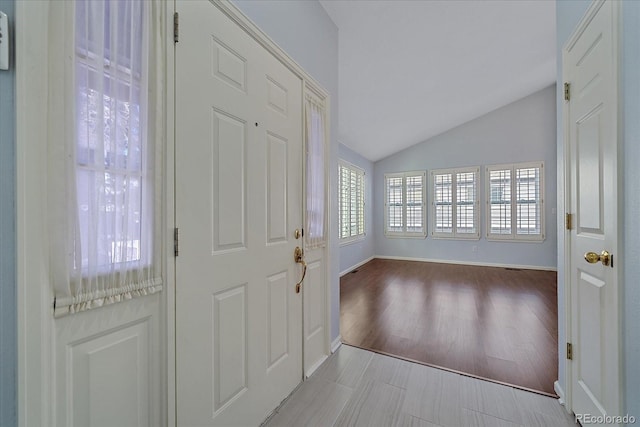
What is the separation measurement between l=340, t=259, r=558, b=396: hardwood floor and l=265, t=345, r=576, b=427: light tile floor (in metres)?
0.19

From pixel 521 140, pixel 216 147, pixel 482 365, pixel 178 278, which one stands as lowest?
pixel 482 365

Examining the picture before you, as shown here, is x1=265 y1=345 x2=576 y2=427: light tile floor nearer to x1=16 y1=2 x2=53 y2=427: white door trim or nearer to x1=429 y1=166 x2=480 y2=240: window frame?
x1=16 y1=2 x2=53 y2=427: white door trim

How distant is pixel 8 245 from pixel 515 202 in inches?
271

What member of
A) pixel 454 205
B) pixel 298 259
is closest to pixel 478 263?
pixel 454 205

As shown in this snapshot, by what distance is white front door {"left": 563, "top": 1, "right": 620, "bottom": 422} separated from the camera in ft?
3.70

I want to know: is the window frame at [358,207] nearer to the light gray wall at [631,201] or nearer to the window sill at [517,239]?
the window sill at [517,239]

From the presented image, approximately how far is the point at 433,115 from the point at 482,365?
430 cm

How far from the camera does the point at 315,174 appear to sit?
6.70 feet

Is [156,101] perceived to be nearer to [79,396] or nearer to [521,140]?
[79,396]

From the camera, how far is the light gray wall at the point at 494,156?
205 inches

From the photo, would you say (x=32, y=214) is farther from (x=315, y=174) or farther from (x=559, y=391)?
(x=559, y=391)

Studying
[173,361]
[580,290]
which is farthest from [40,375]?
[580,290]

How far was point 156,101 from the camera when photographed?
95cm

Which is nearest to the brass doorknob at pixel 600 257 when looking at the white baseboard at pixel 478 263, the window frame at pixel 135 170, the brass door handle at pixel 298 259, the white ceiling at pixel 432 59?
the brass door handle at pixel 298 259
